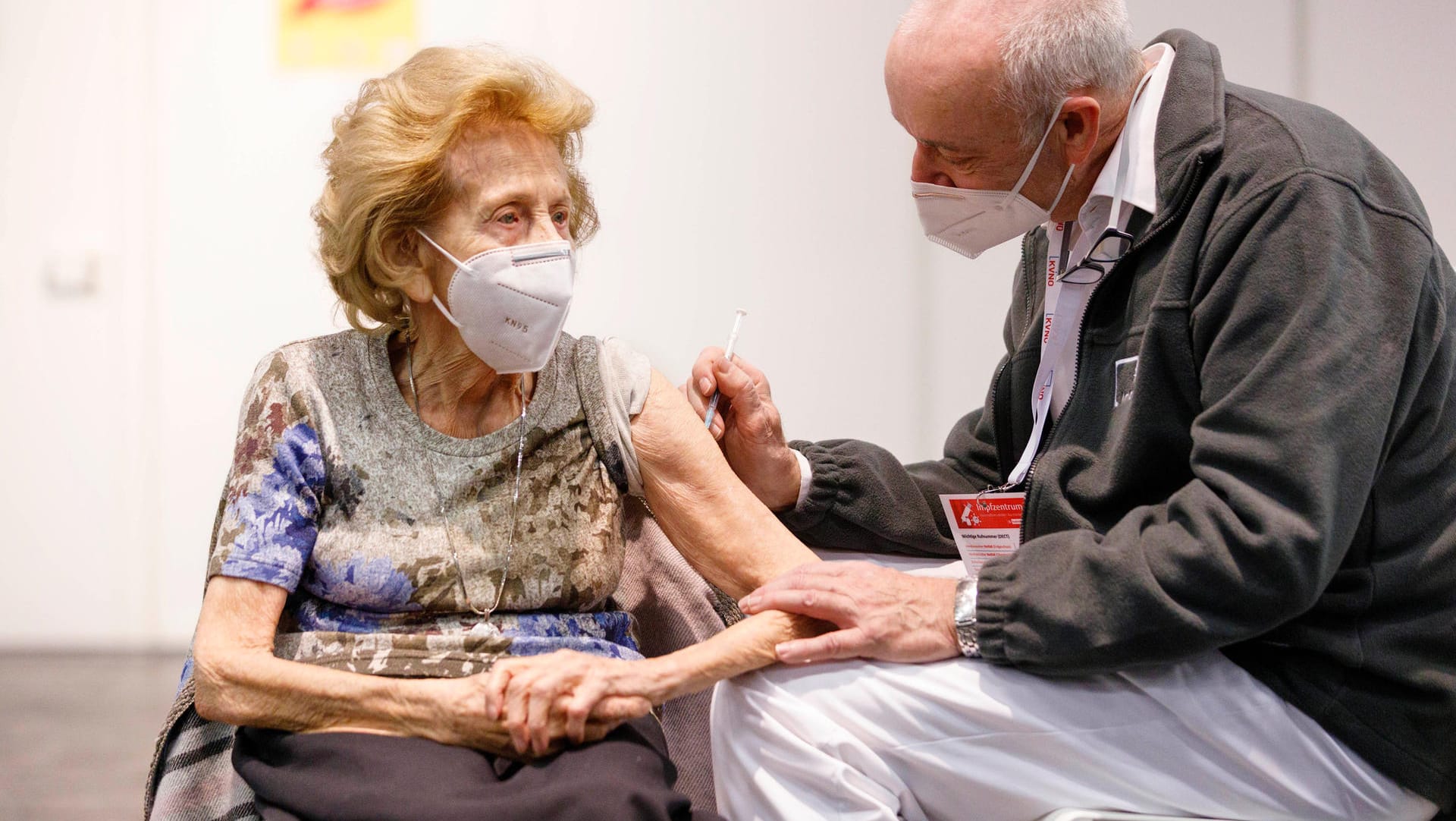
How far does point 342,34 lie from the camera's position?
4.25 meters

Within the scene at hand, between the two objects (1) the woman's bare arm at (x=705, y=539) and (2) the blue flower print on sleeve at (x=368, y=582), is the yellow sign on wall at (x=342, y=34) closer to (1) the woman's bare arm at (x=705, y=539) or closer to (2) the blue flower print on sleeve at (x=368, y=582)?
(1) the woman's bare arm at (x=705, y=539)

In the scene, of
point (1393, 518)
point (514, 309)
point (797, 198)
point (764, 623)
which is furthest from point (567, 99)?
point (797, 198)

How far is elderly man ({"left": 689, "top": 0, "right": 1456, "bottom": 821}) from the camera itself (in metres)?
1.47

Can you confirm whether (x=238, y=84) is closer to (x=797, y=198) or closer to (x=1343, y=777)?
(x=797, y=198)

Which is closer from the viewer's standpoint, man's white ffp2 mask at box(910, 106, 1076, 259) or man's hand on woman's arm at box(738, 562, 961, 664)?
man's hand on woman's arm at box(738, 562, 961, 664)

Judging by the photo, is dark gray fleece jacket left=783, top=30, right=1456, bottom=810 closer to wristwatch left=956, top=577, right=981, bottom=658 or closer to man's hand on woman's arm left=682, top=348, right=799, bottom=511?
wristwatch left=956, top=577, right=981, bottom=658

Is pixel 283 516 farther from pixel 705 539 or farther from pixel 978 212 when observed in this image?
pixel 978 212

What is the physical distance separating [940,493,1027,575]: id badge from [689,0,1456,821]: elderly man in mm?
94

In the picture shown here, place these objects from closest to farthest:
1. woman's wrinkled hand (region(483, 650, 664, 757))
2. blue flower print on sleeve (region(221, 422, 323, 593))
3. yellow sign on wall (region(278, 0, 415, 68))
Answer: woman's wrinkled hand (region(483, 650, 664, 757)) → blue flower print on sleeve (region(221, 422, 323, 593)) → yellow sign on wall (region(278, 0, 415, 68))

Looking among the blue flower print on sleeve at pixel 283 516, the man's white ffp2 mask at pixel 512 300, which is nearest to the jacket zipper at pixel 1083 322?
the man's white ffp2 mask at pixel 512 300

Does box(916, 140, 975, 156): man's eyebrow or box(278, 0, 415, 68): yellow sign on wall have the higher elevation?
box(278, 0, 415, 68): yellow sign on wall

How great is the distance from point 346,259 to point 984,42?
3.44 feet

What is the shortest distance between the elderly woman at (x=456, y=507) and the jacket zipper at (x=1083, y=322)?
1.24 ft

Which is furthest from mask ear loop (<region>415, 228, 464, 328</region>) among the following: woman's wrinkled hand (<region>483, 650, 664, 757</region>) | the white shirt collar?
the white shirt collar
